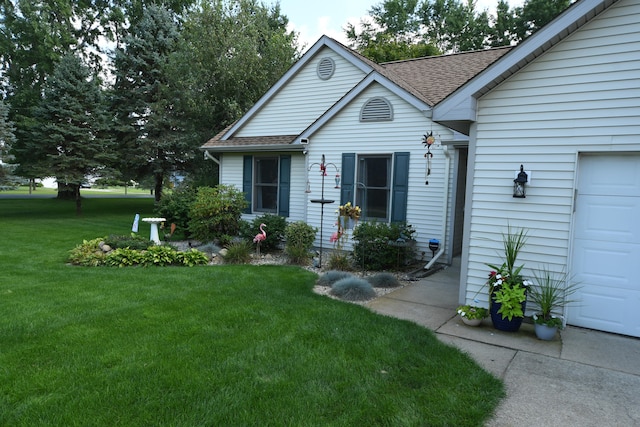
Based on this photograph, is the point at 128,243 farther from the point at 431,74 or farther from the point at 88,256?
the point at 431,74

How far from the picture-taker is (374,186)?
9.04 metres

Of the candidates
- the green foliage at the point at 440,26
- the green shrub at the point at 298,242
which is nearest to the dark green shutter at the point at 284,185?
the green shrub at the point at 298,242

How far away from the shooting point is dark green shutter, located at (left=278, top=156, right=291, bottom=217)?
10609 millimetres

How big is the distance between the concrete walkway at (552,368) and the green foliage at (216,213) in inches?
213

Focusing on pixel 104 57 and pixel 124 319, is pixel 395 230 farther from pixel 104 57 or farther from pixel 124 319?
pixel 104 57

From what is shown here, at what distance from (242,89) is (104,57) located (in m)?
13.2

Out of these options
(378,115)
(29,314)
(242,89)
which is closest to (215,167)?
(242,89)

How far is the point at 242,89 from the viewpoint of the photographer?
17891mm

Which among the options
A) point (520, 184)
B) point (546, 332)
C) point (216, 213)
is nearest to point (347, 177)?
point (216, 213)

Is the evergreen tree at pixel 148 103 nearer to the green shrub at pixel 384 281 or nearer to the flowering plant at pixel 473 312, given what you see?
the green shrub at pixel 384 281

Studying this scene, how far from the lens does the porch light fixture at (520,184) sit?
178 inches

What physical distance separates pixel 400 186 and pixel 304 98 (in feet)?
13.5

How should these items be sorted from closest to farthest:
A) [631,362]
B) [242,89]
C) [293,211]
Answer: [631,362]
[293,211]
[242,89]

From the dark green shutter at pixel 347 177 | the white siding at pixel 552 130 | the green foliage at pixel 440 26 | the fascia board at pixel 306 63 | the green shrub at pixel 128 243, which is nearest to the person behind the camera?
the white siding at pixel 552 130
